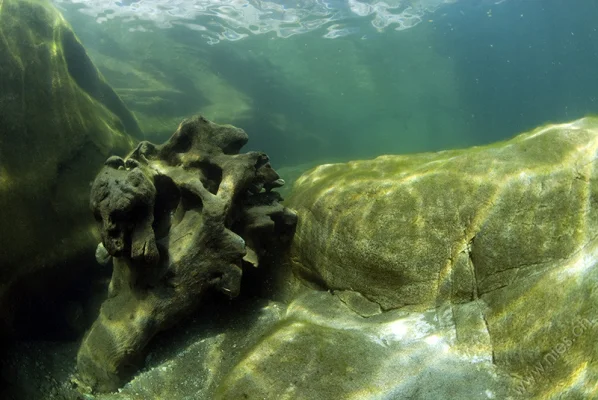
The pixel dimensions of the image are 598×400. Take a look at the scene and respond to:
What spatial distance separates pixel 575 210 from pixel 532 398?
1.47 m

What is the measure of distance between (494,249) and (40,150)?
17.2ft

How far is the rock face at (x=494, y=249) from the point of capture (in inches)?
87.8

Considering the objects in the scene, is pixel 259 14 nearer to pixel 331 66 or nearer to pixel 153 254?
pixel 331 66

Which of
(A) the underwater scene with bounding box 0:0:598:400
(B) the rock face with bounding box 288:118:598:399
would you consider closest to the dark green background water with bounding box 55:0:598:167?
(B) the rock face with bounding box 288:118:598:399

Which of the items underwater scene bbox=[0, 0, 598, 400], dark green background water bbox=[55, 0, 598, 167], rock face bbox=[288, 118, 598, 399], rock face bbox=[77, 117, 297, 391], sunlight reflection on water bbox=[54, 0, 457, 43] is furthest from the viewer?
dark green background water bbox=[55, 0, 598, 167]

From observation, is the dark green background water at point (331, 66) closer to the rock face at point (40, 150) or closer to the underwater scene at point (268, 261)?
the rock face at point (40, 150)

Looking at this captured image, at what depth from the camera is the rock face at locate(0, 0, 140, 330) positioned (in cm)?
392

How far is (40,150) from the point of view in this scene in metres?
4.48

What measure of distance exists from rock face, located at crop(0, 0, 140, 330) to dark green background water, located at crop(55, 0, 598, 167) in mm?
10005

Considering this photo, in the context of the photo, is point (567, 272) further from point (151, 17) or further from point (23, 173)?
point (151, 17)

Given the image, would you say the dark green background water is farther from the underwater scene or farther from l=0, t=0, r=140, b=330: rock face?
the underwater scene

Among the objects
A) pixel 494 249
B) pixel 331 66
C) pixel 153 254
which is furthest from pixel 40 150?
pixel 331 66

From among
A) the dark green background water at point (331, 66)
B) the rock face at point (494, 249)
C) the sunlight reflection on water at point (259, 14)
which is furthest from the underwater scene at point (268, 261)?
the sunlight reflection on water at point (259, 14)

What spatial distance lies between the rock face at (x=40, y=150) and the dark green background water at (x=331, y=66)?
32.8ft
